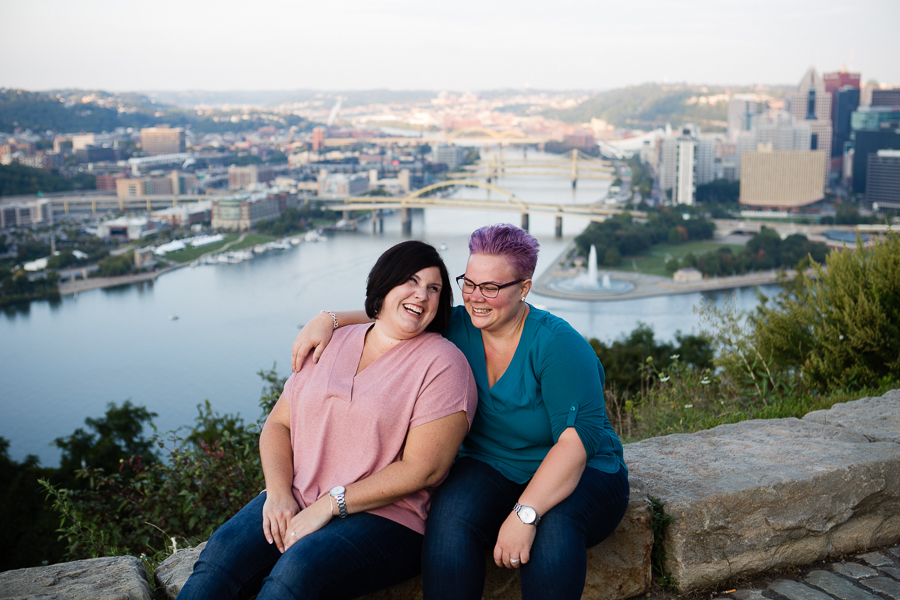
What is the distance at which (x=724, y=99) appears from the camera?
45.7 meters

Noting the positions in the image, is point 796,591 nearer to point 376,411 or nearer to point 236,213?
point 376,411

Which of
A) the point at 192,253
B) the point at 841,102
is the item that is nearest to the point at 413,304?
the point at 192,253

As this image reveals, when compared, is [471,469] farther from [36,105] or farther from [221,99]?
[221,99]

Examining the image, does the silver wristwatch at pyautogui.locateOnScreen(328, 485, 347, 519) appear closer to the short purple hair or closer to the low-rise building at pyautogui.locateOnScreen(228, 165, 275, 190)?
the short purple hair

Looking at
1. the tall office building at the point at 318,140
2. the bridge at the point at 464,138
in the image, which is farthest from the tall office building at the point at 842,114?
the tall office building at the point at 318,140

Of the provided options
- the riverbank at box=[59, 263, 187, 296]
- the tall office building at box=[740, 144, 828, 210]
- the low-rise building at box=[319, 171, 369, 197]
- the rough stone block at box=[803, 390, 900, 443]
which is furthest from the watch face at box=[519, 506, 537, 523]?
the tall office building at box=[740, 144, 828, 210]

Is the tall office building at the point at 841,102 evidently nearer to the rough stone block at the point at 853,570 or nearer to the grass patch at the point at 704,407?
the grass patch at the point at 704,407

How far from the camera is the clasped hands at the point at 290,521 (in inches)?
29.1

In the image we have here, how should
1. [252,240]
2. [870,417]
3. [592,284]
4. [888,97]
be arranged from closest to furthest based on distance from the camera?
[870,417]
[592,284]
[252,240]
[888,97]

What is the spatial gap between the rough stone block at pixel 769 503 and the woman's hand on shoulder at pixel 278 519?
1.45 ft

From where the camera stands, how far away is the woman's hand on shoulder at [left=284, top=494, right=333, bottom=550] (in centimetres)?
74

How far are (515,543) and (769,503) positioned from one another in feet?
1.28

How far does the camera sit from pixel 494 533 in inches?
29.9

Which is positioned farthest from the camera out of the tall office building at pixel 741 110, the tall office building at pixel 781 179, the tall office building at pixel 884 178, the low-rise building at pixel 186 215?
the tall office building at pixel 741 110
